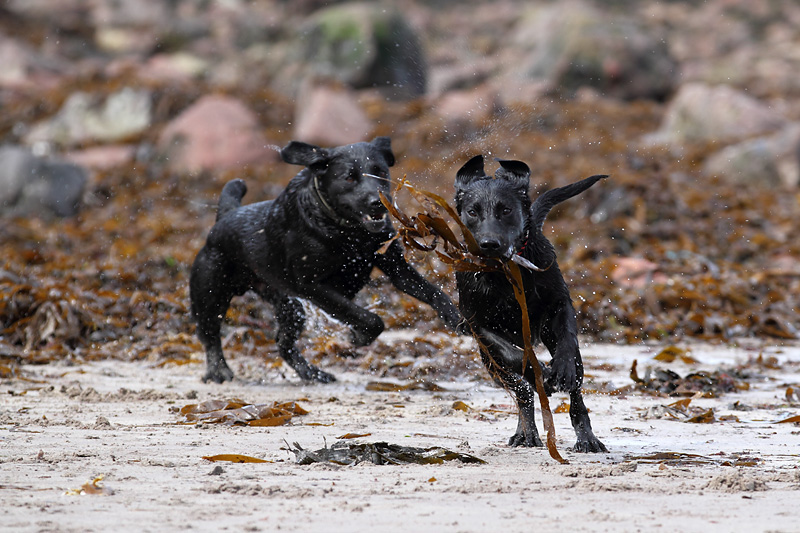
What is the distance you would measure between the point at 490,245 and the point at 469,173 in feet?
2.03

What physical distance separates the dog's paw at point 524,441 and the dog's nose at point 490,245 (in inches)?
33.5

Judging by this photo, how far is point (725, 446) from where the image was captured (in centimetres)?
384

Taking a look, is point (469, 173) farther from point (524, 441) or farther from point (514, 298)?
point (524, 441)

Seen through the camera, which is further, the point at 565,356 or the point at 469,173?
the point at 469,173

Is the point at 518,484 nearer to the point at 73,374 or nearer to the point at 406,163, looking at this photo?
the point at 73,374

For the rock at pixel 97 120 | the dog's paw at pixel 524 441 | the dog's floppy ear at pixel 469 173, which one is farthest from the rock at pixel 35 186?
the dog's paw at pixel 524 441

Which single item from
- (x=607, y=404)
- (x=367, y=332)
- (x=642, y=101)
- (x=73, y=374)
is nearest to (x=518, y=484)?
(x=607, y=404)

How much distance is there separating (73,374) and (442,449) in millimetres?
3514

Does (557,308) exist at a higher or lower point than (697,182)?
lower

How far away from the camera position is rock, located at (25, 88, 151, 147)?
18562 millimetres

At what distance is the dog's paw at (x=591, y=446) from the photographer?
12.5ft

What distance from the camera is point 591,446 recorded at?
151 inches

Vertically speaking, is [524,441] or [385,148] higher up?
[385,148]

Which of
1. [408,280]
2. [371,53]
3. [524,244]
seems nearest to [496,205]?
[524,244]
